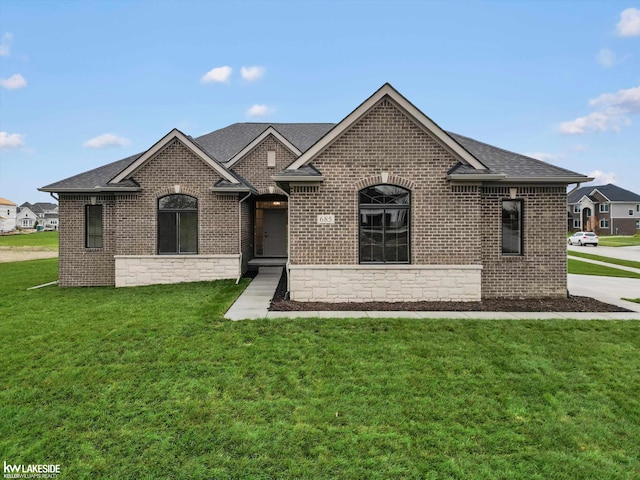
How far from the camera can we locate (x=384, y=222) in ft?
33.7

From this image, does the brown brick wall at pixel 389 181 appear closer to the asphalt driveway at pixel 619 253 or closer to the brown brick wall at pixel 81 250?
the brown brick wall at pixel 81 250

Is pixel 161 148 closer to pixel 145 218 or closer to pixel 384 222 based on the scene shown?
pixel 145 218

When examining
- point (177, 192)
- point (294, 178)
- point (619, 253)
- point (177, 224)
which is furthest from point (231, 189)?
point (619, 253)

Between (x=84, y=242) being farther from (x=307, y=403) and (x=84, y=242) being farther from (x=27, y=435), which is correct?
(x=307, y=403)

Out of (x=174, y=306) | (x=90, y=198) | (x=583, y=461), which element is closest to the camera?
(x=583, y=461)

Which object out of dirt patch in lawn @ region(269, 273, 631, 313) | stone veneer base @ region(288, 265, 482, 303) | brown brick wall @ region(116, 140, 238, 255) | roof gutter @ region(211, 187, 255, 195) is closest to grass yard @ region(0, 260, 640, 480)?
dirt patch in lawn @ region(269, 273, 631, 313)

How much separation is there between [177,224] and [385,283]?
8191 mm

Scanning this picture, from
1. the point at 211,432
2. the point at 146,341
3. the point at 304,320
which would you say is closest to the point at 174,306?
the point at 146,341

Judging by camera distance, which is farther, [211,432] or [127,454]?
[211,432]

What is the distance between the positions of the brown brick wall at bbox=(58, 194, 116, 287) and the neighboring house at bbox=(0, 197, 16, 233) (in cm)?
13110

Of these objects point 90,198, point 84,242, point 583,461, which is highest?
point 90,198

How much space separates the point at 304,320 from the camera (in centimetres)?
830

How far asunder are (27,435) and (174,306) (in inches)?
227

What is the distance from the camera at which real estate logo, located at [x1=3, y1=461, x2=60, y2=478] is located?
11.3 ft
